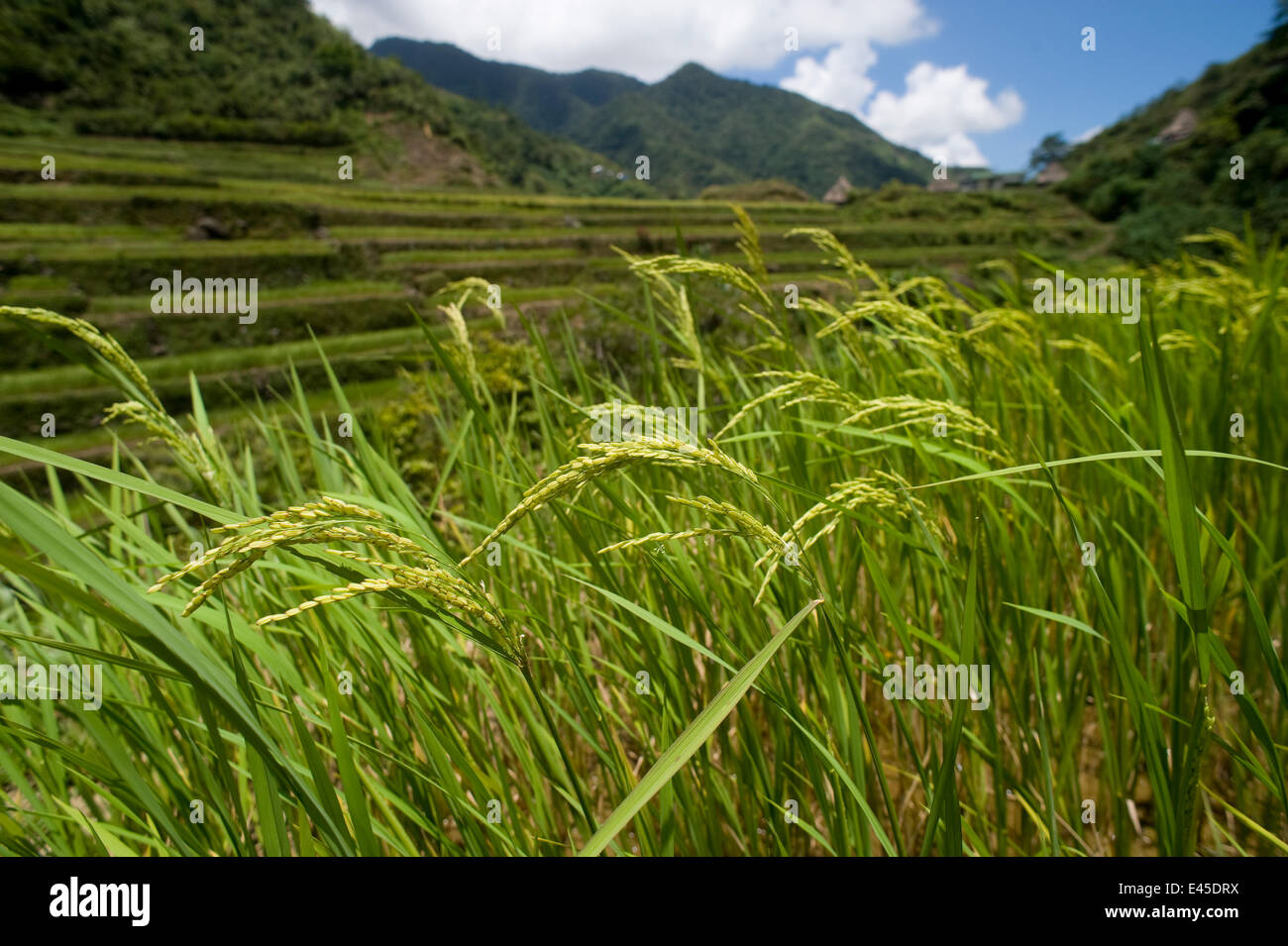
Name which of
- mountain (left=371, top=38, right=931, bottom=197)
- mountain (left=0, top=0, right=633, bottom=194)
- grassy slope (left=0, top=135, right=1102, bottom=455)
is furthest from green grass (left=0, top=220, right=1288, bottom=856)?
mountain (left=371, top=38, right=931, bottom=197)

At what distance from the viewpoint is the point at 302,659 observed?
1.29 m

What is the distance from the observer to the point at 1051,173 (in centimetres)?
6331

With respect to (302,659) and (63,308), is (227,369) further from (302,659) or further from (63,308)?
(302,659)

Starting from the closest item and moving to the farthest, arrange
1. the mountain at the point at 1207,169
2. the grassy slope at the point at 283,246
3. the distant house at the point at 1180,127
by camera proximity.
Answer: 1. the grassy slope at the point at 283,246
2. the mountain at the point at 1207,169
3. the distant house at the point at 1180,127

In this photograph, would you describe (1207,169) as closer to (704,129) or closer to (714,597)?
(714,597)

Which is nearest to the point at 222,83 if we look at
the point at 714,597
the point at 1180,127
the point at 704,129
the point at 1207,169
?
the point at 714,597

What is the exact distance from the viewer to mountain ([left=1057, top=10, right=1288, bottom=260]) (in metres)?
31.1

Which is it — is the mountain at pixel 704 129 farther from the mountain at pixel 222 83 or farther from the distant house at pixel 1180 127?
the distant house at pixel 1180 127

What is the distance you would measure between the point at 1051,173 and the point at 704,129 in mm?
70396

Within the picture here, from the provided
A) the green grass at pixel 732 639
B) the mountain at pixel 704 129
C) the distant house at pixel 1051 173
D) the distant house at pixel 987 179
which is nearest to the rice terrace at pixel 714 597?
the green grass at pixel 732 639

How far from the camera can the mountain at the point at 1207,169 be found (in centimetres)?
3108

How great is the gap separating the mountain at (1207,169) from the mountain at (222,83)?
47794mm
